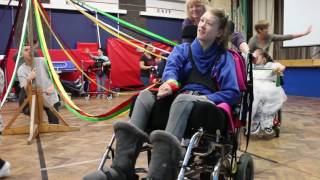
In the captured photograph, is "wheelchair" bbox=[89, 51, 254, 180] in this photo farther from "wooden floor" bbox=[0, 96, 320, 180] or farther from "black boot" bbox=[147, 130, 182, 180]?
"wooden floor" bbox=[0, 96, 320, 180]

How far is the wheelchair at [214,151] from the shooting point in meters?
1.80

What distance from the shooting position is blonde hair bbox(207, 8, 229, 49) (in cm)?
216

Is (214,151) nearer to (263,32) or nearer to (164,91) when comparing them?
(164,91)

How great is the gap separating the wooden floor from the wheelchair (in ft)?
2.07

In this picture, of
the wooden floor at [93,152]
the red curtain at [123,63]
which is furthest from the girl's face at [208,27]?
the red curtain at [123,63]

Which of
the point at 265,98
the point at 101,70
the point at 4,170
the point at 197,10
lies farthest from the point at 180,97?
the point at 101,70

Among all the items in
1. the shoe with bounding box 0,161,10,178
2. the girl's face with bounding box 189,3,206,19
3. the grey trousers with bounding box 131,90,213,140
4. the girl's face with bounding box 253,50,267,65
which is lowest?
the shoe with bounding box 0,161,10,178

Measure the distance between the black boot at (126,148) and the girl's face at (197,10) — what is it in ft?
3.78

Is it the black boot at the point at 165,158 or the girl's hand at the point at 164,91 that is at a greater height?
the girl's hand at the point at 164,91

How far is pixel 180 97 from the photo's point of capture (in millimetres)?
1882

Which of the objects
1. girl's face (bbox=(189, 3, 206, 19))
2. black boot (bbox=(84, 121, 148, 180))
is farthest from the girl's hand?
girl's face (bbox=(189, 3, 206, 19))

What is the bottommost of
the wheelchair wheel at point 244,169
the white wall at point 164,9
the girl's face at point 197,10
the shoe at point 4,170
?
the shoe at point 4,170

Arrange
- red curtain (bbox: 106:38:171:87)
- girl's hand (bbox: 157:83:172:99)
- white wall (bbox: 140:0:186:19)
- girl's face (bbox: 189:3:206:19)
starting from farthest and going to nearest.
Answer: white wall (bbox: 140:0:186:19) → red curtain (bbox: 106:38:171:87) → girl's face (bbox: 189:3:206:19) → girl's hand (bbox: 157:83:172:99)

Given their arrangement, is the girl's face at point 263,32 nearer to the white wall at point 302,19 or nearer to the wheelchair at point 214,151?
the wheelchair at point 214,151
